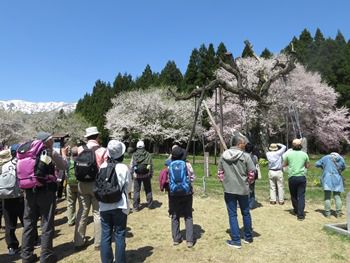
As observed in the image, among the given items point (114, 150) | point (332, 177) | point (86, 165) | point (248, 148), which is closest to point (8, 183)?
point (86, 165)

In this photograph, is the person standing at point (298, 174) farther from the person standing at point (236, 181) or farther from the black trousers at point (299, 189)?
the person standing at point (236, 181)

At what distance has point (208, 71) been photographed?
142 feet

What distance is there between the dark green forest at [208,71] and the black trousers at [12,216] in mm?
32036

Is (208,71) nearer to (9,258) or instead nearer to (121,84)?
(121,84)

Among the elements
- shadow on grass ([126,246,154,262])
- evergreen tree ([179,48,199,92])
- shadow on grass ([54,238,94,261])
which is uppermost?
evergreen tree ([179,48,199,92])

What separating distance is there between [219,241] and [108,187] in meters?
2.42

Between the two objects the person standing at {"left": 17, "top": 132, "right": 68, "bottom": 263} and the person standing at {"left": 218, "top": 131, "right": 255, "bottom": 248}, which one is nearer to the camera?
the person standing at {"left": 17, "top": 132, "right": 68, "bottom": 263}

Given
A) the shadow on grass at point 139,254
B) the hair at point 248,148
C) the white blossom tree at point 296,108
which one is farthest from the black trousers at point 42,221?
the white blossom tree at point 296,108

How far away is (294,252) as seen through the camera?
16.5ft

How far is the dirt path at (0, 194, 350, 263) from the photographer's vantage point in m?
4.83

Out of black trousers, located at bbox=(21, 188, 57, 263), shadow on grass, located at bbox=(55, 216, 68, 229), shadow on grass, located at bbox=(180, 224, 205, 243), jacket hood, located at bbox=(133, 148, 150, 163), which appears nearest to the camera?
black trousers, located at bbox=(21, 188, 57, 263)

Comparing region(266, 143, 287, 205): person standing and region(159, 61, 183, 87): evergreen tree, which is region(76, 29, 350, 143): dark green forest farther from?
region(266, 143, 287, 205): person standing

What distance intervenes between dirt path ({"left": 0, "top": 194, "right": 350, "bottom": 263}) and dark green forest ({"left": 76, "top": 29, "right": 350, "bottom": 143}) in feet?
98.1

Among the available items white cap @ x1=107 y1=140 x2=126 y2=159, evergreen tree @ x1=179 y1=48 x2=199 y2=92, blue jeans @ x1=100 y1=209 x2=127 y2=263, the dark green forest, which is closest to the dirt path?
blue jeans @ x1=100 y1=209 x2=127 y2=263
